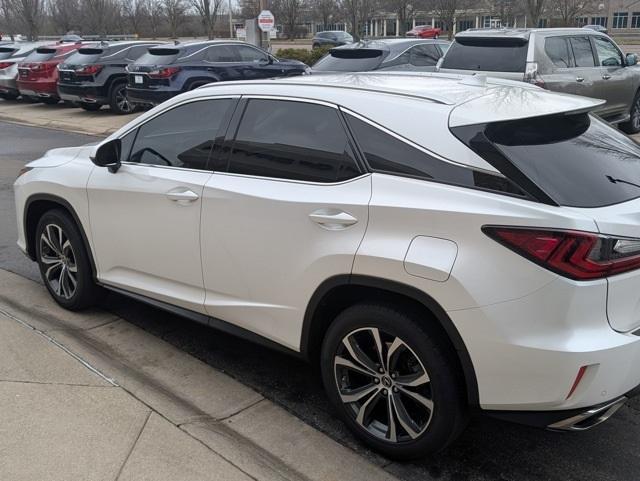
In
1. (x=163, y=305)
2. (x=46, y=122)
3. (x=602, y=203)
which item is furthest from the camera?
(x=46, y=122)

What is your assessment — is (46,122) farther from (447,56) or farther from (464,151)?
(464,151)

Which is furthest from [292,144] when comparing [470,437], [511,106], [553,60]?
[553,60]

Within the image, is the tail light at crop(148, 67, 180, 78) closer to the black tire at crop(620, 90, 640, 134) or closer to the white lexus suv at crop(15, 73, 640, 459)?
the black tire at crop(620, 90, 640, 134)

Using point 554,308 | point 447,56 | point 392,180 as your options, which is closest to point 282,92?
point 392,180

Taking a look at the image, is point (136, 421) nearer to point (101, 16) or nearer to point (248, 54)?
point (248, 54)

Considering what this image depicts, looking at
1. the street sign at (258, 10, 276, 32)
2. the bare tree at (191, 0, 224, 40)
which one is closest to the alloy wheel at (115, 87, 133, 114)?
the street sign at (258, 10, 276, 32)

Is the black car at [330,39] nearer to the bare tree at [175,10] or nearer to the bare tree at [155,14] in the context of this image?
the bare tree at [175,10]

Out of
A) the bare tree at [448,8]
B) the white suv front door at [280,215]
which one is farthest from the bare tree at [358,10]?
the white suv front door at [280,215]

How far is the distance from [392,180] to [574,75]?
23.9ft

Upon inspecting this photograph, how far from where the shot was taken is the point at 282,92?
3.50 m

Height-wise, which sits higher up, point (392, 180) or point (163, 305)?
point (392, 180)

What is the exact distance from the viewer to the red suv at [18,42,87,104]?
18781 mm

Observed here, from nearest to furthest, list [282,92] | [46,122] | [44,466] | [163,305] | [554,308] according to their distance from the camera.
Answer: [554,308] < [44,466] < [282,92] < [163,305] < [46,122]

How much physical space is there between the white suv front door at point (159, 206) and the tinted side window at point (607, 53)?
26.0ft
